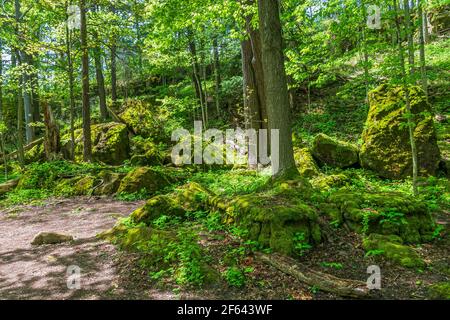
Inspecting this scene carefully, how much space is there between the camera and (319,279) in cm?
385

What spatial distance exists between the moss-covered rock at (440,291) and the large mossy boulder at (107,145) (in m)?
12.4

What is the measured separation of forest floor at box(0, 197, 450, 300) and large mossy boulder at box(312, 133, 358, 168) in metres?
4.72

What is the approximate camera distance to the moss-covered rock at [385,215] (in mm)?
5125

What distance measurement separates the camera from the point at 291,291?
3.82 meters

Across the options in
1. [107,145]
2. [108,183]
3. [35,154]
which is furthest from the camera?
[35,154]

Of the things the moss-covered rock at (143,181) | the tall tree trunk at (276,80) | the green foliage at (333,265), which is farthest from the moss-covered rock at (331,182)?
the moss-covered rock at (143,181)

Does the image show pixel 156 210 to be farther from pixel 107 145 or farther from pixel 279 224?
pixel 107 145

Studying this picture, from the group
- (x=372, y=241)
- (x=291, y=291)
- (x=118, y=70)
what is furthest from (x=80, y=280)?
(x=118, y=70)

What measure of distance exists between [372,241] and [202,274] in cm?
256

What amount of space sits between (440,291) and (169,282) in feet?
10.3

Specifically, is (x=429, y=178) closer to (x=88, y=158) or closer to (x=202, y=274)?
(x=202, y=274)

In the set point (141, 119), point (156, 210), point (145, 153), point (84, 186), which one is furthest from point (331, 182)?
point (141, 119)

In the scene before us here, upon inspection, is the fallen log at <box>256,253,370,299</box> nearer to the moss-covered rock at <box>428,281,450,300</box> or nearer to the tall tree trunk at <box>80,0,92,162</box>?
the moss-covered rock at <box>428,281,450,300</box>
